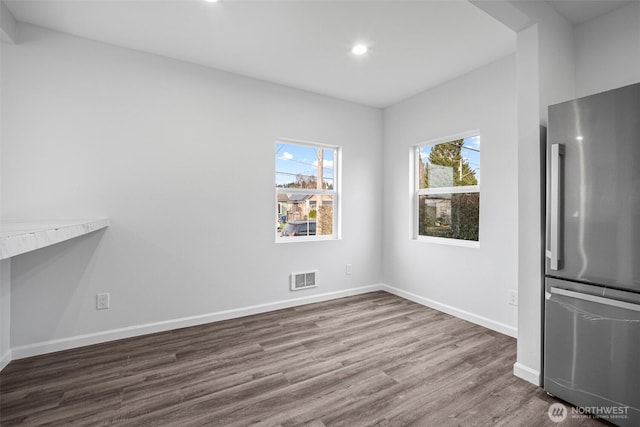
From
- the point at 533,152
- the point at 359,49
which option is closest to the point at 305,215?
the point at 359,49

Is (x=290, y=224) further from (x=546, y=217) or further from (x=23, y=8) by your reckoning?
(x=23, y=8)

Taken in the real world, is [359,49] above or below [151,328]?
above

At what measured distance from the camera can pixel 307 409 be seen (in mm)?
1823

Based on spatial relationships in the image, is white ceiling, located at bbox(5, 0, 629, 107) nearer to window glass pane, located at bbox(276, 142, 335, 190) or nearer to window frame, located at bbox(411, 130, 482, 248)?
window frame, located at bbox(411, 130, 482, 248)

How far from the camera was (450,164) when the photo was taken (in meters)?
3.56

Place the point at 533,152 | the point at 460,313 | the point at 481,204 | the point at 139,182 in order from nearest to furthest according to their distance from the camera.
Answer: the point at 533,152 → the point at 139,182 → the point at 481,204 → the point at 460,313

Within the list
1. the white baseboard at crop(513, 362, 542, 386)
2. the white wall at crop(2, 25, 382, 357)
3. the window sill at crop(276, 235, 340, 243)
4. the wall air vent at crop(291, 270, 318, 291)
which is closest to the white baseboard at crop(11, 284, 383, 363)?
the white wall at crop(2, 25, 382, 357)

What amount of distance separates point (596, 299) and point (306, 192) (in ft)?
9.57

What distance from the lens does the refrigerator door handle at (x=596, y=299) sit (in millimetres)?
1599

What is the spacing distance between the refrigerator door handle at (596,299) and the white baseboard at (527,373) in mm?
563

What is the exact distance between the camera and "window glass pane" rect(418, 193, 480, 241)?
3.31 meters

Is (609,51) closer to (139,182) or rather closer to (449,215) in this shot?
(449,215)

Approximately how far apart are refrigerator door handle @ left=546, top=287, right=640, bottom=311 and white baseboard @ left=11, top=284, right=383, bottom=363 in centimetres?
256

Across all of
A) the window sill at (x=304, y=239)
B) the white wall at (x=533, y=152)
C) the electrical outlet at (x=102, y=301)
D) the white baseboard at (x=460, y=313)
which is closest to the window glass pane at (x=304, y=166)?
the window sill at (x=304, y=239)
